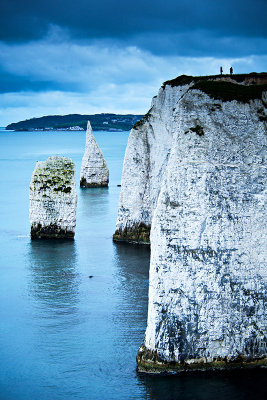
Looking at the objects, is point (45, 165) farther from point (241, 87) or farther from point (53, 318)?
point (241, 87)

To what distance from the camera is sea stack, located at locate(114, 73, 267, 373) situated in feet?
65.4

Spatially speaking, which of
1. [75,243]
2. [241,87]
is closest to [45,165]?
[75,243]

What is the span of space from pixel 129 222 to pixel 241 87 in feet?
68.2

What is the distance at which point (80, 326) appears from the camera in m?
26.4

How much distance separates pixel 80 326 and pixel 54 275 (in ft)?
29.2

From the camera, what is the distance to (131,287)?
32.0 meters

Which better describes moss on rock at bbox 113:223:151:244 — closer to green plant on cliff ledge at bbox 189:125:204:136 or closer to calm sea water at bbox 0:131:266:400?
calm sea water at bbox 0:131:266:400

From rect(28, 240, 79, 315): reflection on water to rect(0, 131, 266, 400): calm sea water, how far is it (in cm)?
5

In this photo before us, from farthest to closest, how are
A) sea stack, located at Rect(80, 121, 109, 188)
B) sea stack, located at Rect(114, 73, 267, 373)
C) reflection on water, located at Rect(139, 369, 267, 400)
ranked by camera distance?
sea stack, located at Rect(80, 121, 109, 188), sea stack, located at Rect(114, 73, 267, 373), reflection on water, located at Rect(139, 369, 267, 400)

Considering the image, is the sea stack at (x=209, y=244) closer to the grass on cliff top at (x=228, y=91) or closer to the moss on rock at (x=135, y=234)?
the grass on cliff top at (x=228, y=91)

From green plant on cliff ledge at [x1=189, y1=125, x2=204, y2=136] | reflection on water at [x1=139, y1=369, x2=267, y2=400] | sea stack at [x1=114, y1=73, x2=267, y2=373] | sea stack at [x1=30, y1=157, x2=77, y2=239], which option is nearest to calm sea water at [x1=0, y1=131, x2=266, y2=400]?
reflection on water at [x1=139, y1=369, x2=267, y2=400]

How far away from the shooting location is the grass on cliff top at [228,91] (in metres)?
21.3

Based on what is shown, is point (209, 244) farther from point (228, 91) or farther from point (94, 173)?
point (94, 173)

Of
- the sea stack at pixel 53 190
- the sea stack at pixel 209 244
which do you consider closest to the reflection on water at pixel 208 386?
the sea stack at pixel 209 244
